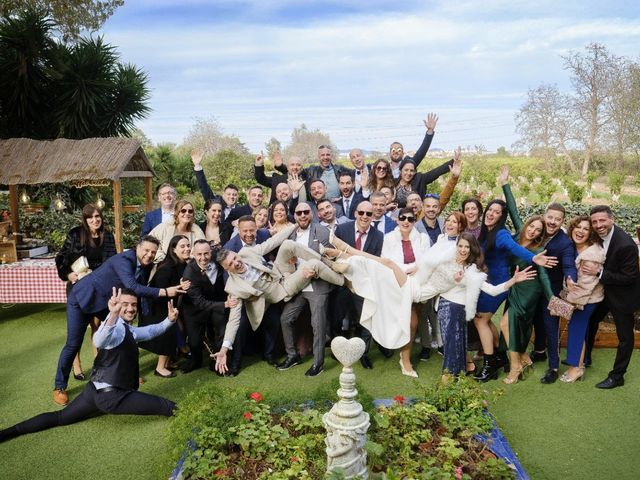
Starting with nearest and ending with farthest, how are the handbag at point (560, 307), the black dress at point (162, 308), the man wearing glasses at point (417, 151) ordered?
the handbag at point (560, 307), the black dress at point (162, 308), the man wearing glasses at point (417, 151)

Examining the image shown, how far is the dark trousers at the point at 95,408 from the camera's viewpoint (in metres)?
4.47

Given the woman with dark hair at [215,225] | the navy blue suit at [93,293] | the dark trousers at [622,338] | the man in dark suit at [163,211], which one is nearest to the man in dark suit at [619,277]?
the dark trousers at [622,338]

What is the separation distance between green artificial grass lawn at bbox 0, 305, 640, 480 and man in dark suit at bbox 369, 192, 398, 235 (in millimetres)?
1597

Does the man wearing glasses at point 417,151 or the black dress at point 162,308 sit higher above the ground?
the man wearing glasses at point 417,151

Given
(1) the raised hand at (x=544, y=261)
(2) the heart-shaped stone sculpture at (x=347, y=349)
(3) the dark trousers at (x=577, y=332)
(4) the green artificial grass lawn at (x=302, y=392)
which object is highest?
(1) the raised hand at (x=544, y=261)

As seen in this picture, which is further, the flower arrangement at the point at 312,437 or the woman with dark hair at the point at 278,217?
the woman with dark hair at the point at 278,217

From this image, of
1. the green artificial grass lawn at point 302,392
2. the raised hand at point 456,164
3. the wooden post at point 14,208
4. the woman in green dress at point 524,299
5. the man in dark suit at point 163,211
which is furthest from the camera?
the wooden post at point 14,208

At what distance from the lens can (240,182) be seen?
19844mm

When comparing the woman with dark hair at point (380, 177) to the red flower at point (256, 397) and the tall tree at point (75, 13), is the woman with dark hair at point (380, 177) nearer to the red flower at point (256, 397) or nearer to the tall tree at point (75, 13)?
the red flower at point (256, 397)

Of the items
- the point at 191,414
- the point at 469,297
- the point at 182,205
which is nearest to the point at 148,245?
the point at 182,205

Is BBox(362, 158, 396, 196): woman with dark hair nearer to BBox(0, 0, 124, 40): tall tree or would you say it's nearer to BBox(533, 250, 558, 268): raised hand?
BBox(533, 250, 558, 268): raised hand

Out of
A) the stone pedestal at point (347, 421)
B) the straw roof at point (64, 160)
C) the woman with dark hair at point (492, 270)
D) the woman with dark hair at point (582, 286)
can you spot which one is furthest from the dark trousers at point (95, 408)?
the straw roof at point (64, 160)

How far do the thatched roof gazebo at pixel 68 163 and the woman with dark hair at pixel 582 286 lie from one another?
270 inches

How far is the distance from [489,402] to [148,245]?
12.2 feet
